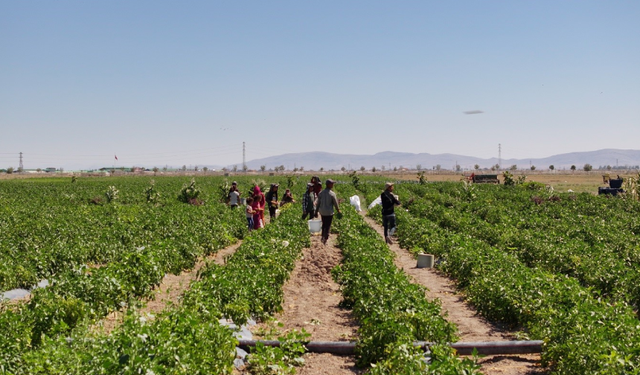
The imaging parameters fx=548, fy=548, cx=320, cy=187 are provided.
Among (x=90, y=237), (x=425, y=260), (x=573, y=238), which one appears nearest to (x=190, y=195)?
(x=90, y=237)

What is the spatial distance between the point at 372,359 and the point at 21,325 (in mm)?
4527

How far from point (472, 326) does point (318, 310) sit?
289cm

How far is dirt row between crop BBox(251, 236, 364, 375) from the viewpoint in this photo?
741cm

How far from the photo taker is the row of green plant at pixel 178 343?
5.15 m

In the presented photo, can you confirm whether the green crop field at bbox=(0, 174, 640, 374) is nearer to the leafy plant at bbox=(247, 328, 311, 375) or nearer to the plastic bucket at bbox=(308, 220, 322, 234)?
the leafy plant at bbox=(247, 328, 311, 375)

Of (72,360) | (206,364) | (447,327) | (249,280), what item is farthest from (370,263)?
(72,360)

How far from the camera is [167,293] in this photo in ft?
25.5

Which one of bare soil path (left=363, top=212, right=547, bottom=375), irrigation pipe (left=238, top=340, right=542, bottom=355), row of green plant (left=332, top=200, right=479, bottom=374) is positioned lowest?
bare soil path (left=363, top=212, right=547, bottom=375)

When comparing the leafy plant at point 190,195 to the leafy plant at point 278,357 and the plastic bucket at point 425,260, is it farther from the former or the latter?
the leafy plant at point 278,357

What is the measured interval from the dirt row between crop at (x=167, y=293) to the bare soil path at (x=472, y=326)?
14.4 ft

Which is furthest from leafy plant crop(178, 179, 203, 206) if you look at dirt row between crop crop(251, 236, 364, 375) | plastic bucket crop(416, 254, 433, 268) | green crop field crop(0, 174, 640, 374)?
plastic bucket crop(416, 254, 433, 268)

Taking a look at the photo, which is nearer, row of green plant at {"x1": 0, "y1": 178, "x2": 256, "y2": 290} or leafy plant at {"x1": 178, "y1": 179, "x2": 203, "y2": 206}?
row of green plant at {"x1": 0, "y1": 178, "x2": 256, "y2": 290}

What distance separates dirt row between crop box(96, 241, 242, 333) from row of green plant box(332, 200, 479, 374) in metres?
2.71

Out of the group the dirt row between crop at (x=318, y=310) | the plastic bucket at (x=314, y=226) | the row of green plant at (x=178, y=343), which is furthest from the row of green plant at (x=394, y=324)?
the plastic bucket at (x=314, y=226)
